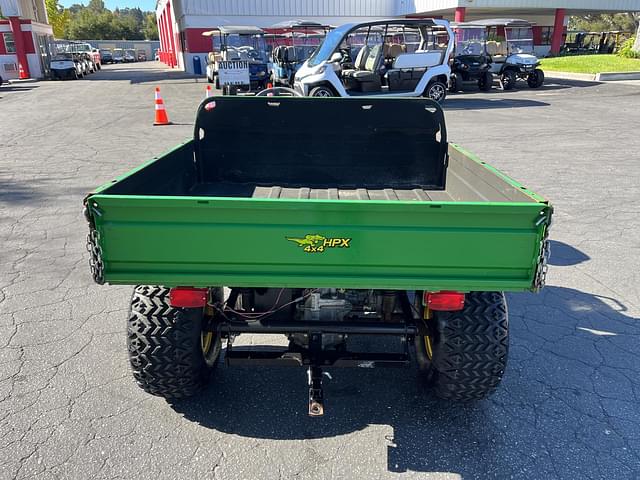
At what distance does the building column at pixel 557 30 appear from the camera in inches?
1283

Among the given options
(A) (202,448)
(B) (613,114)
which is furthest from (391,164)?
(B) (613,114)

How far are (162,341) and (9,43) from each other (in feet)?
119

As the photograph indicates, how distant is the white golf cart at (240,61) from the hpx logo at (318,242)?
1616 cm

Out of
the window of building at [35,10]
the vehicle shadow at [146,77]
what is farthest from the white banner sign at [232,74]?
the window of building at [35,10]

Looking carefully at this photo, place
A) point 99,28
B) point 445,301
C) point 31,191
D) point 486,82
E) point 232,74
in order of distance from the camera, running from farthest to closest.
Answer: point 99,28, point 486,82, point 232,74, point 31,191, point 445,301

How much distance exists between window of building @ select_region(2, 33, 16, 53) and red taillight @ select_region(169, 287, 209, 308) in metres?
36.3

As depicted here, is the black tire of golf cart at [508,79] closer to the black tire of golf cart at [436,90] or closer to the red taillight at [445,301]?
the black tire of golf cart at [436,90]

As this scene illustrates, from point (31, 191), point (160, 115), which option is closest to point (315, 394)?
point (31, 191)

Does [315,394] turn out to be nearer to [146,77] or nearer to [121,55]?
[146,77]

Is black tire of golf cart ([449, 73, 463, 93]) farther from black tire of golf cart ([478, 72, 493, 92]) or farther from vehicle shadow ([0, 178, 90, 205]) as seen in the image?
vehicle shadow ([0, 178, 90, 205])

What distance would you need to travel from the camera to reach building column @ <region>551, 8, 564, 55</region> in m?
32.6

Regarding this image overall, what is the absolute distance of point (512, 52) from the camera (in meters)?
20.3

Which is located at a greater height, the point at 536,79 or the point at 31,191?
the point at 536,79

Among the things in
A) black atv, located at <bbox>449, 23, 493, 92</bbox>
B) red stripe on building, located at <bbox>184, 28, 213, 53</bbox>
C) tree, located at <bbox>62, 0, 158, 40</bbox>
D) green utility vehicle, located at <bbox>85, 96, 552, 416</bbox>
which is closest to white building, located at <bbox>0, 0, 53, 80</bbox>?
red stripe on building, located at <bbox>184, 28, 213, 53</bbox>
